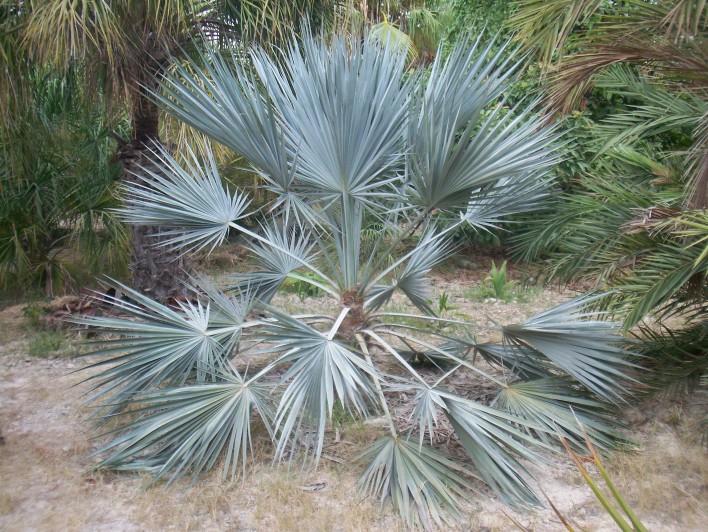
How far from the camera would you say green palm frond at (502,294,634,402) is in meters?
4.07

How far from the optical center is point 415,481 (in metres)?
3.53

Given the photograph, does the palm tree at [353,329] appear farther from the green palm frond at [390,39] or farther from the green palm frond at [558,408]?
the green palm frond at [390,39]

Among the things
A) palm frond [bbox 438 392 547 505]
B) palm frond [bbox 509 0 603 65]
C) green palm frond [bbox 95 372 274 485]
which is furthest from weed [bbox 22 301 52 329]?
palm frond [bbox 509 0 603 65]

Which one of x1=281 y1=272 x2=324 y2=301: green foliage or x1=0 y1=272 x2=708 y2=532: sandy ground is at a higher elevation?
x1=0 y1=272 x2=708 y2=532: sandy ground

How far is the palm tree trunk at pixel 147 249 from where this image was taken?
6449mm

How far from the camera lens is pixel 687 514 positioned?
3.57 meters

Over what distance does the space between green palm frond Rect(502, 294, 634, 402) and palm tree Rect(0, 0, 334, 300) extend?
2959 millimetres

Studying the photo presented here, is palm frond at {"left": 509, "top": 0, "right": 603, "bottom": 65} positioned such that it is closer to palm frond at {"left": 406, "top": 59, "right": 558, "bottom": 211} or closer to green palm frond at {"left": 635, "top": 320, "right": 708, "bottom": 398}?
palm frond at {"left": 406, "top": 59, "right": 558, "bottom": 211}

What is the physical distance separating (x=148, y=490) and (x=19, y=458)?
101 cm

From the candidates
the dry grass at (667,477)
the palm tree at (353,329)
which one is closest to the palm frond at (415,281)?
the palm tree at (353,329)

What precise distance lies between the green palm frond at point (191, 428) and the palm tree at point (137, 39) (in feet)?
5.65

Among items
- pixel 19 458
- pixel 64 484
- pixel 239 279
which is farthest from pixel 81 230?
pixel 64 484

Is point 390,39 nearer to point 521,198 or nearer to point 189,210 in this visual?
point 521,198

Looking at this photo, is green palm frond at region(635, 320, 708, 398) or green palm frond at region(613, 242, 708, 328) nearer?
green palm frond at region(613, 242, 708, 328)
